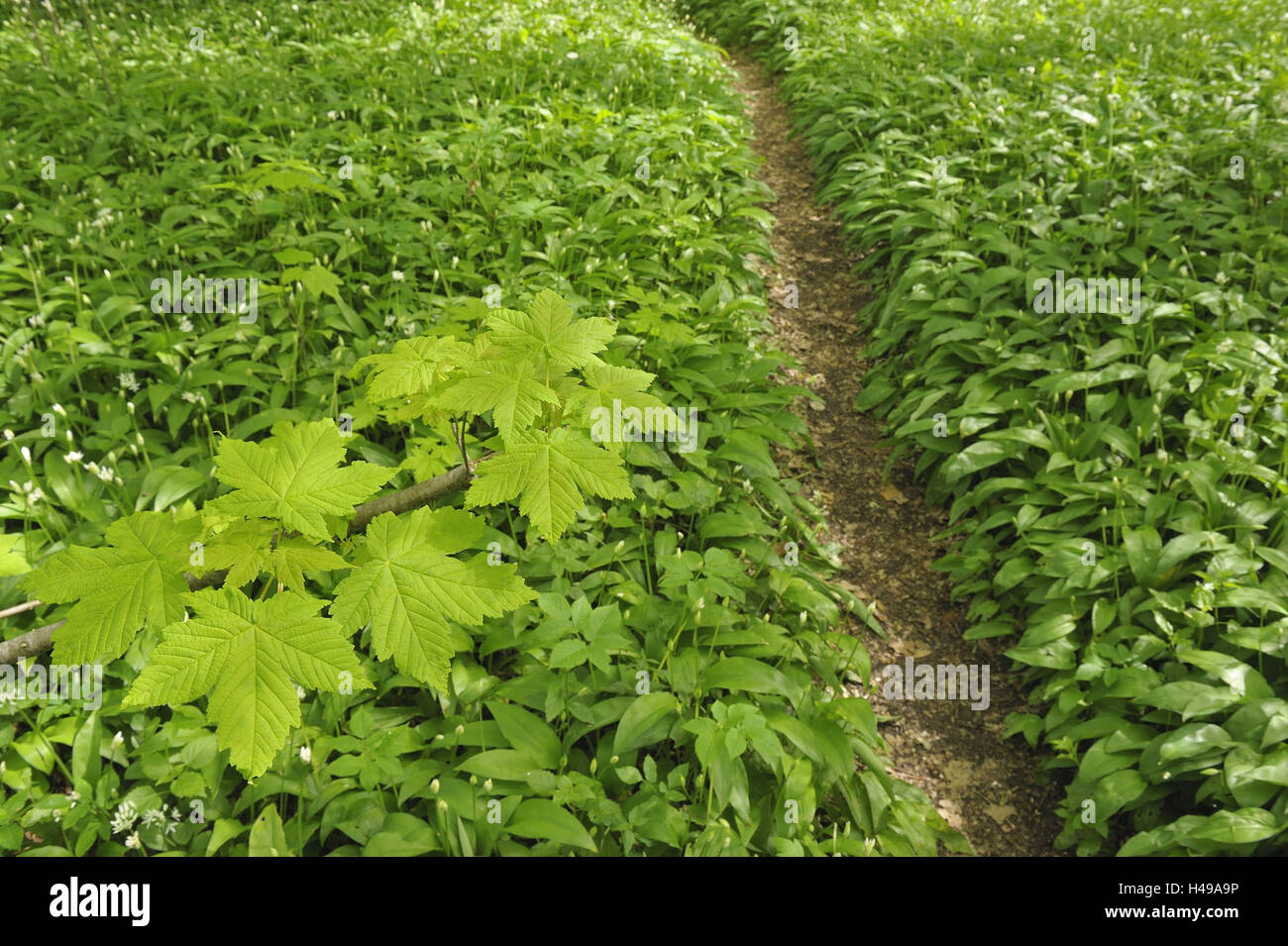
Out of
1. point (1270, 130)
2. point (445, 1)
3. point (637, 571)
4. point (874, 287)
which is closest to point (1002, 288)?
point (874, 287)

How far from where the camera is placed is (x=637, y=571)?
372cm

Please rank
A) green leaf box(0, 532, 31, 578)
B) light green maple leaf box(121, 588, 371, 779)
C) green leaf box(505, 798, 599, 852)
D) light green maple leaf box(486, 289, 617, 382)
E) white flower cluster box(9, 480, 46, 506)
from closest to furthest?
light green maple leaf box(121, 588, 371, 779), green leaf box(0, 532, 31, 578), light green maple leaf box(486, 289, 617, 382), green leaf box(505, 798, 599, 852), white flower cluster box(9, 480, 46, 506)

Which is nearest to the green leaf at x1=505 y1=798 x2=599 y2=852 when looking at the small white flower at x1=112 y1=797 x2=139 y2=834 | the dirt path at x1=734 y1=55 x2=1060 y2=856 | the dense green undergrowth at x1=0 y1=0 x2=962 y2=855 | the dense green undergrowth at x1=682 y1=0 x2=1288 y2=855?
the dense green undergrowth at x1=0 y1=0 x2=962 y2=855

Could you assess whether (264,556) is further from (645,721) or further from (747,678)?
(747,678)

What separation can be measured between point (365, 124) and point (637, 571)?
510 centimetres

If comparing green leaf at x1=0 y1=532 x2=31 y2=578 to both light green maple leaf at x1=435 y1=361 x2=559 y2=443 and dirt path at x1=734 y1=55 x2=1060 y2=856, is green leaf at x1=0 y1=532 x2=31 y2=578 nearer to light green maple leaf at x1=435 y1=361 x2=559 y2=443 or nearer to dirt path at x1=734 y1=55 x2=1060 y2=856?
light green maple leaf at x1=435 y1=361 x2=559 y2=443

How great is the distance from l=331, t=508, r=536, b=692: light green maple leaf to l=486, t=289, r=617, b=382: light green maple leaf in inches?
12.1

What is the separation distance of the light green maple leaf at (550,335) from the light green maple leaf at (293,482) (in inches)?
12.6

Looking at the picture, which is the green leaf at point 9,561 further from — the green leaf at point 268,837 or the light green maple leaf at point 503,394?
the green leaf at point 268,837

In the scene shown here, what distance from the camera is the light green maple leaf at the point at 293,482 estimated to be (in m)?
1.11

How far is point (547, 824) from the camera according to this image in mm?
2629

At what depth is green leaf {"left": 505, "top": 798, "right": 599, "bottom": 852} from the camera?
2.58 metres

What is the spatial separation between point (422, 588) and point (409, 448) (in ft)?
8.85

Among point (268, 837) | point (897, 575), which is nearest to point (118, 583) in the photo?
point (268, 837)
